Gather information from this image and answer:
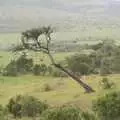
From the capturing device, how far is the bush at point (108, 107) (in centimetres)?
2062

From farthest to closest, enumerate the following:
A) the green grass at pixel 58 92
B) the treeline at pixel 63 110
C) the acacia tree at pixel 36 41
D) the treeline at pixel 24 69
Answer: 1. the treeline at pixel 24 69
2. the acacia tree at pixel 36 41
3. the green grass at pixel 58 92
4. the treeline at pixel 63 110

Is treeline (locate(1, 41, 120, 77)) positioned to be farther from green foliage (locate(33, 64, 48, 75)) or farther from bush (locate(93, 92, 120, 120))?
bush (locate(93, 92, 120, 120))

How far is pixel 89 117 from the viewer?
18.0m

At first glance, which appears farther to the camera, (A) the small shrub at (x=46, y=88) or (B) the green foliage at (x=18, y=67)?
(B) the green foliage at (x=18, y=67)

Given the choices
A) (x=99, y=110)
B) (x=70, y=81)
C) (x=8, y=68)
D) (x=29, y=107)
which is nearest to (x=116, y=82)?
(x=70, y=81)

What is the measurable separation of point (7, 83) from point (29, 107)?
54.8 feet

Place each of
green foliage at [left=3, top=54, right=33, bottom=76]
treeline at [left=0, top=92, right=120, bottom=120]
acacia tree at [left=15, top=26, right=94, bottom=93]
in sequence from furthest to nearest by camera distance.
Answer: green foliage at [left=3, top=54, right=33, bottom=76] → acacia tree at [left=15, top=26, right=94, bottom=93] → treeline at [left=0, top=92, right=120, bottom=120]

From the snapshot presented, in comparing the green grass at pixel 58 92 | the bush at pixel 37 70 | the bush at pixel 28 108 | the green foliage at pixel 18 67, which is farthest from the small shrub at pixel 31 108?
the bush at pixel 37 70

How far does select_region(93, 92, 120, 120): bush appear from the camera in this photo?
2062 centimetres

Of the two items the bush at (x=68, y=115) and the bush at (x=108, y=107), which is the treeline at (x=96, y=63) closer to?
the bush at (x=108, y=107)

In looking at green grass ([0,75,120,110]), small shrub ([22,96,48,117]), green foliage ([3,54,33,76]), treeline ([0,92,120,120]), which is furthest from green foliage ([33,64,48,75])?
Answer: small shrub ([22,96,48,117])

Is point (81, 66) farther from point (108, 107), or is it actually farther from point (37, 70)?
point (108, 107)

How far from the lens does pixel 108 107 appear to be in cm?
2100

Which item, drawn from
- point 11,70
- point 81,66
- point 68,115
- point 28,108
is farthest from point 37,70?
point 68,115
